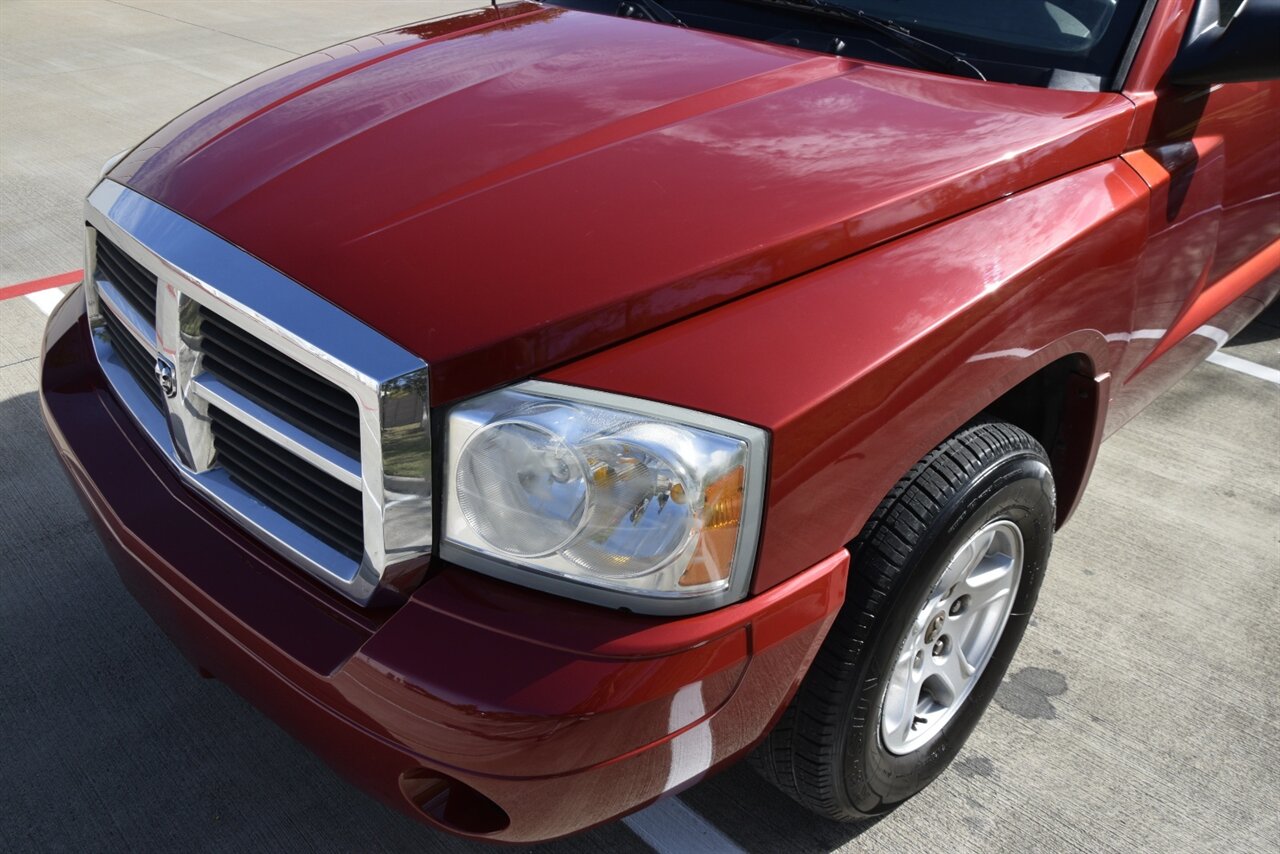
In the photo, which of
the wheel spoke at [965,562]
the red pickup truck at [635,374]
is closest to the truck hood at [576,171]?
the red pickup truck at [635,374]

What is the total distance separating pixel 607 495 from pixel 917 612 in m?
0.66

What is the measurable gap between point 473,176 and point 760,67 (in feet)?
2.29

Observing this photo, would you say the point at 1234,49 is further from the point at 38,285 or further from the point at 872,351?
the point at 38,285

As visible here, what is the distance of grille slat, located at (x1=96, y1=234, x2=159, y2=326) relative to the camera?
2.02 meters

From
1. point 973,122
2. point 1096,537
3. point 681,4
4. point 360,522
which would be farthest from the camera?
point 1096,537

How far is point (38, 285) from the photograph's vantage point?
447 cm

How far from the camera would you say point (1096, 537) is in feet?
10.4

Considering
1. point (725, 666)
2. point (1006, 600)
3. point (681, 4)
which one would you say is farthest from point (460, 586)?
point (681, 4)

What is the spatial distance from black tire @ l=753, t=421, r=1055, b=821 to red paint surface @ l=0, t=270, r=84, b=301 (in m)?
3.58

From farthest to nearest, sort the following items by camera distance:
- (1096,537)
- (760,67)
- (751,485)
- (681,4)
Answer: (1096,537), (681,4), (760,67), (751,485)

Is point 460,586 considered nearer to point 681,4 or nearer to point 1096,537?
point 681,4

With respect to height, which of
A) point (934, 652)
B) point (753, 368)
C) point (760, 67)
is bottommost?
point (934, 652)

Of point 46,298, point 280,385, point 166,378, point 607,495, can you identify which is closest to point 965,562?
point 607,495

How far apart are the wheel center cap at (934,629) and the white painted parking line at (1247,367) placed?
99.8 inches
